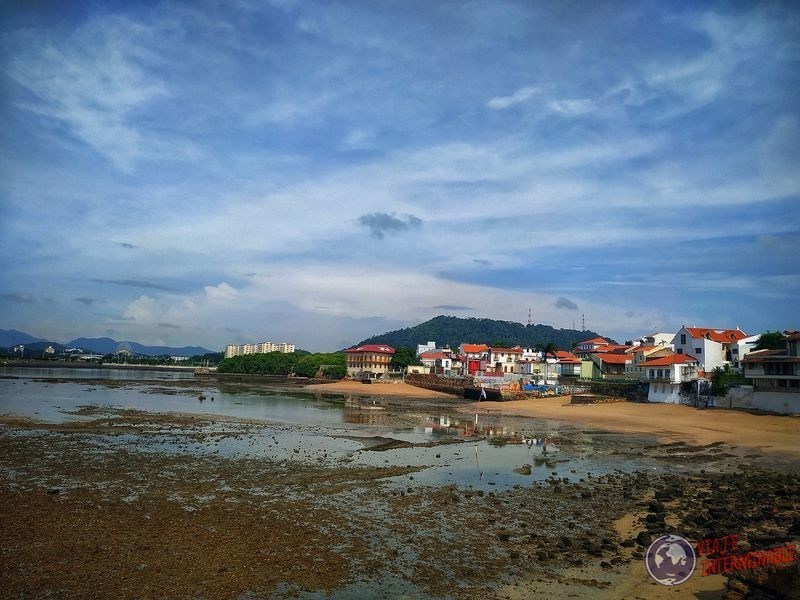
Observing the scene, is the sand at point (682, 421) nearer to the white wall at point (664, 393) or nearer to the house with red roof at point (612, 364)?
the white wall at point (664, 393)

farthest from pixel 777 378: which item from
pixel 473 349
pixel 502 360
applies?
pixel 473 349

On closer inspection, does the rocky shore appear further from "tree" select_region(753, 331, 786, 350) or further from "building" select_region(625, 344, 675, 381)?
"building" select_region(625, 344, 675, 381)

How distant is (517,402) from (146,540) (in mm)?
62893

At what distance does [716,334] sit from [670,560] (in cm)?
7184

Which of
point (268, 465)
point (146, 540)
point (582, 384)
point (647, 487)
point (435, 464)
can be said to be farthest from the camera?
point (582, 384)

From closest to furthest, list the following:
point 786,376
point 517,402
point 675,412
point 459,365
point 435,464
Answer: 1. point 435,464
2. point 786,376
3. point 675,412
4. point 517,402
5. point 459,365

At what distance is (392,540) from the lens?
15.0 meters

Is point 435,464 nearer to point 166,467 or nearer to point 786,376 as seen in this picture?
point 166,467

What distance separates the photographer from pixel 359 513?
1739 cm

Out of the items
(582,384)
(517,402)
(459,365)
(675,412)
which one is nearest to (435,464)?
(675,412)

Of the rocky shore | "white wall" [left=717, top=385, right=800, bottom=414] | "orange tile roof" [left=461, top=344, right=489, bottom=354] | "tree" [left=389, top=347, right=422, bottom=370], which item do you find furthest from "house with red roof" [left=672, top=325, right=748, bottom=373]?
"tree" [left=389, top=347, right=422, bottom=370]

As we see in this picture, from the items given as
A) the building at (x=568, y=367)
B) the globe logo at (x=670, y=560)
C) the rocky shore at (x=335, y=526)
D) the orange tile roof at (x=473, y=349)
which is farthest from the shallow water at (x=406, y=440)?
the orange tile roof at (x=473, y=349)

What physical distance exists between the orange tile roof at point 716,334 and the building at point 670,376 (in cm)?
855

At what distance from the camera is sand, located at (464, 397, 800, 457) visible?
3647cm
